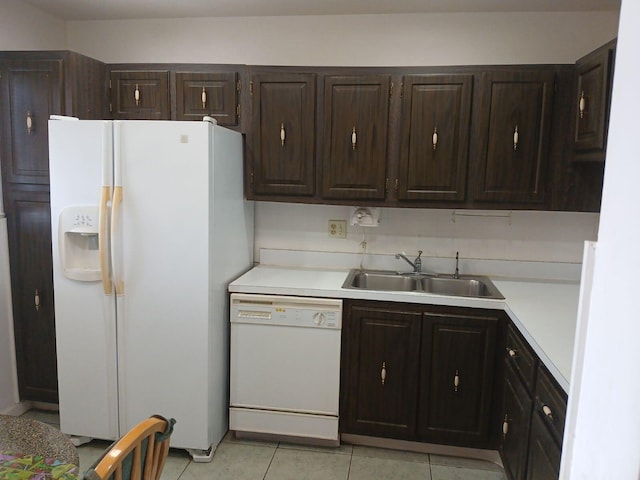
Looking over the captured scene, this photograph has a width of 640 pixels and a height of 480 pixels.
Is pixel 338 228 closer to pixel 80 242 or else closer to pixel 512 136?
pixel 512 136

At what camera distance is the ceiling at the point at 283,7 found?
8.55 feet

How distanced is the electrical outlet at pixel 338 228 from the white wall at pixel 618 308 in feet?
8.53

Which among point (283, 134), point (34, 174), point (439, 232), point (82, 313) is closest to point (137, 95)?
point (34, 174)

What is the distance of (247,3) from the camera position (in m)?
2.71

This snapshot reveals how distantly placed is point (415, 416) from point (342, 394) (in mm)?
407

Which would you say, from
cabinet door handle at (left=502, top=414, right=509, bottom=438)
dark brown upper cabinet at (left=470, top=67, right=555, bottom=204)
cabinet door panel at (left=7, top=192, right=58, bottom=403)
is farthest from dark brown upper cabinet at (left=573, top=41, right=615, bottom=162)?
cabinet door panel at (left=7, top=192, right=58, bottom=403)

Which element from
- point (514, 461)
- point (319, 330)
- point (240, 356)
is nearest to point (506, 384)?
point (514, 461)

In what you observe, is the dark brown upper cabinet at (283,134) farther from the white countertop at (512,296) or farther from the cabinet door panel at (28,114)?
the cabinet door panel at (28,114)

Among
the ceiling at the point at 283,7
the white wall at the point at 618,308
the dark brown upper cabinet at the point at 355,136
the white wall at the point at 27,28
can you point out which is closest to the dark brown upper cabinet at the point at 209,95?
the ceiling at the point at 283,7

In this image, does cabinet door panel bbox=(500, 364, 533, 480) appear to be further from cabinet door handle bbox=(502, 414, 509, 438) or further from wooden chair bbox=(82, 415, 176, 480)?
wooden chair bbox=(82, 415, 176, 480)

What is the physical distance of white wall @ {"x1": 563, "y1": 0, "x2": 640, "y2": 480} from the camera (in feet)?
1.24

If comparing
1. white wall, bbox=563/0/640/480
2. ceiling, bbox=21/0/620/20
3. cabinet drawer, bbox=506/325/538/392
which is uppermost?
ceiling, bbox=21/0/620/20

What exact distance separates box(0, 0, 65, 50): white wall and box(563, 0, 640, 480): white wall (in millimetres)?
3188

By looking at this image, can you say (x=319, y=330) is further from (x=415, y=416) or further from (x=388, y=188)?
(x=388, y=188)
